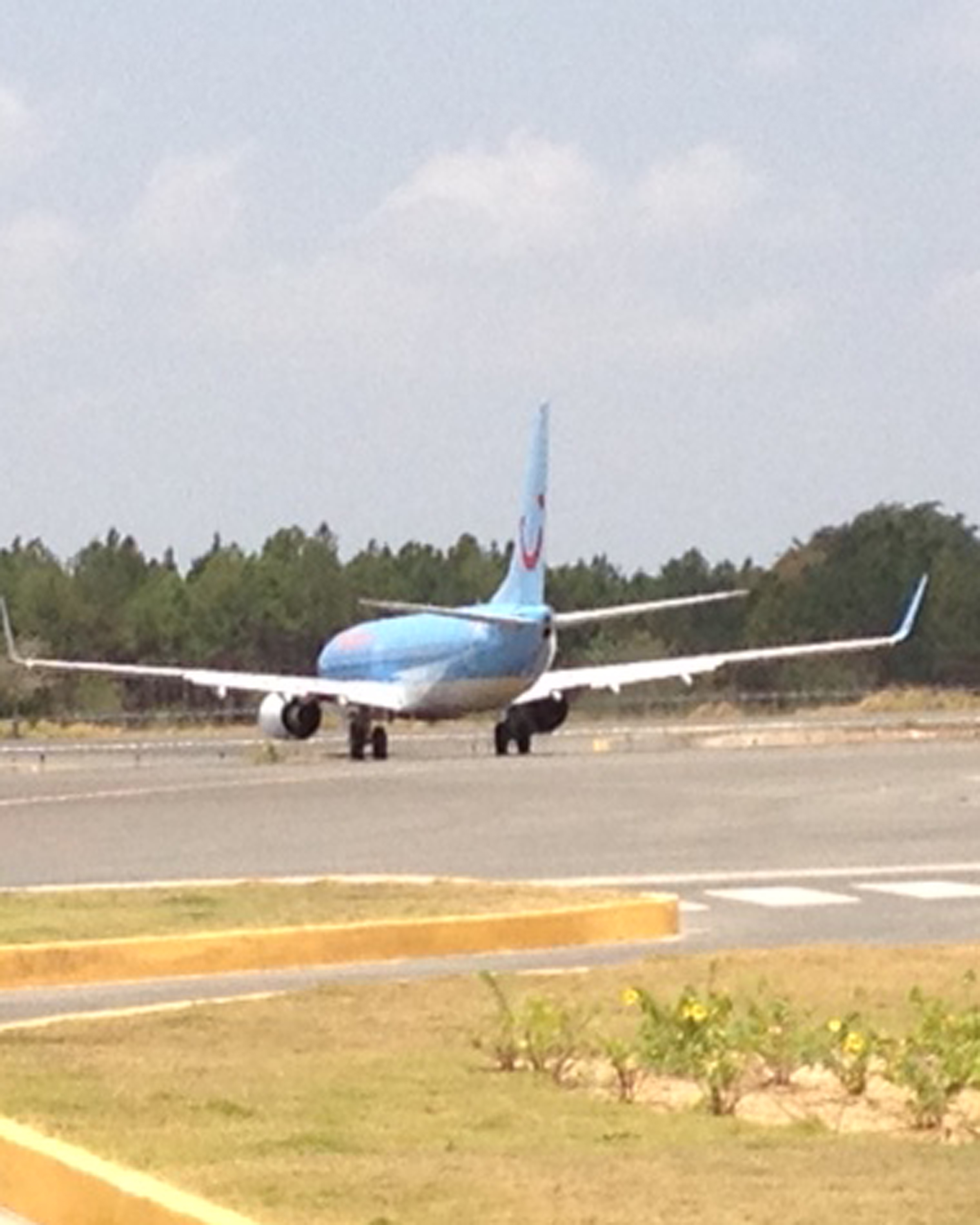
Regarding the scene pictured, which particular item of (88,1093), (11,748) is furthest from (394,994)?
(11,748)

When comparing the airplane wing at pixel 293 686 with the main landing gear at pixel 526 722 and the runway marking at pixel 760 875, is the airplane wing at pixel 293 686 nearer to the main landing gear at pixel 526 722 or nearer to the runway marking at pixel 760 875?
the main landing gear at pixel 526 722

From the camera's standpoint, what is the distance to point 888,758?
60.2 m

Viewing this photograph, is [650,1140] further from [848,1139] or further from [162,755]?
[162,755]

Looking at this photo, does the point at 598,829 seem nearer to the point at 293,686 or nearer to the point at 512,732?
the point at 512,732

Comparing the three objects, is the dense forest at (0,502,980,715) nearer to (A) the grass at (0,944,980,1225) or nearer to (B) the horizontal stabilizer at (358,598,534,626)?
(B) the horizontal stabilizer at (358,598,534,626)

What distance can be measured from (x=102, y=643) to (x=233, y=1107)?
431 feet

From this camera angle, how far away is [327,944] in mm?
23094

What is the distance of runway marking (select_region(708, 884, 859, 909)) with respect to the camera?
90.2 feet

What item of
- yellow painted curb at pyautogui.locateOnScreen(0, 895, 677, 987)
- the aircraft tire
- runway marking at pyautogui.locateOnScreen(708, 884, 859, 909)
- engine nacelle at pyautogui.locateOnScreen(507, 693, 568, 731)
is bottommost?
yellow painted curb at pyautogui.locateOnScreen(0, 895, 677, 987)

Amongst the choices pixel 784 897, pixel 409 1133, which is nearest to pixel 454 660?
pixel 784 897

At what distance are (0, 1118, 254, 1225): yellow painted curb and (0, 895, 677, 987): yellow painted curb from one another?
8679 mm

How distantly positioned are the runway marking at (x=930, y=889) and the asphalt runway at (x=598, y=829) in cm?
5

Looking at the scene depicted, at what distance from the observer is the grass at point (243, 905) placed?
23500mm

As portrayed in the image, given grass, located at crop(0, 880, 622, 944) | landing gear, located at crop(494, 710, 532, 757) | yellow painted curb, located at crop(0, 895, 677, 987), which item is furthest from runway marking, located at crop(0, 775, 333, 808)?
yellow painted curb, located at crop(0, 895, 677, 987)
